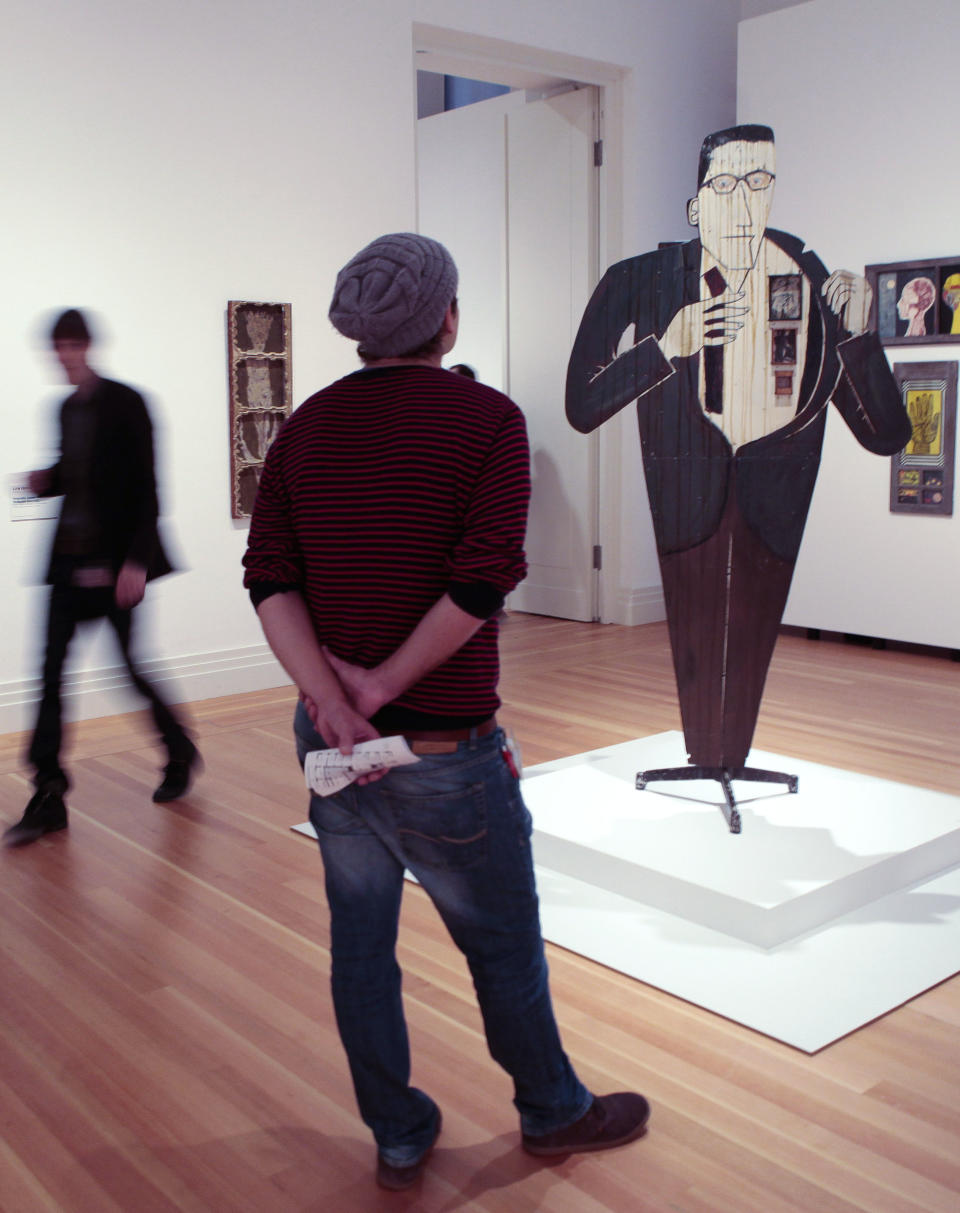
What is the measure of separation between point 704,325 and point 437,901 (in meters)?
2.16

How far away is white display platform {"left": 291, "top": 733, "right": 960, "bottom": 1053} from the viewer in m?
2.70

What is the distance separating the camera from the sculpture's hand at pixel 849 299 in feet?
11.2

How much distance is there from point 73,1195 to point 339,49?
4.94 meters

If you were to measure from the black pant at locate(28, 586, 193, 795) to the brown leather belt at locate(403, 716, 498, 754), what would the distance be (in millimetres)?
2203

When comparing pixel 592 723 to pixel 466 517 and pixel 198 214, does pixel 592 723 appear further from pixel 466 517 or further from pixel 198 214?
pixel 466 517

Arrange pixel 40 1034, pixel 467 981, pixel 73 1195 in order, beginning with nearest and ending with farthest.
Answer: pixel 73 1195 < pixel 40 1034 < pixel 467 981

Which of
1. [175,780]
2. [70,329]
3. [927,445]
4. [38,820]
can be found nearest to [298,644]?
[70,329]

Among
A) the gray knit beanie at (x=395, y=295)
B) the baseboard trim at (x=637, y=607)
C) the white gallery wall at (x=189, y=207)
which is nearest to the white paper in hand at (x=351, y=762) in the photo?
the gray knit beanie at (x=395, y=295)

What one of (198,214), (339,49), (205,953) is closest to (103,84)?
(198,214)

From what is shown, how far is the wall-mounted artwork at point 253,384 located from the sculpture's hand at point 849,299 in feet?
8.84

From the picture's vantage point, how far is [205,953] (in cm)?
289

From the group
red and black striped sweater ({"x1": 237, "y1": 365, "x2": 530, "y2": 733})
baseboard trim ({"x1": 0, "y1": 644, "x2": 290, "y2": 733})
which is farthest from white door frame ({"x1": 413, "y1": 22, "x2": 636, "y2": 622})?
red and black striped sweater ({"x1": 237, "y1": 365, "x2": 530, "y2": 733})

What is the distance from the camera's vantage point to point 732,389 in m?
3.49

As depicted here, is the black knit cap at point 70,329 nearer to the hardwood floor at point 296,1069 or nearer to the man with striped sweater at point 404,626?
the hardwood floor at point 296,1069
